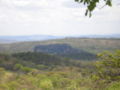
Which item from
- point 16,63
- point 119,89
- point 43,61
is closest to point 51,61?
point 43,61

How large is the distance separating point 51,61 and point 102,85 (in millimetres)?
170960

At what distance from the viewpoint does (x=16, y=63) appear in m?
148

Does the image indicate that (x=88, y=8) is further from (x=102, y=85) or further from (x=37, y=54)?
(x=37, y=54)

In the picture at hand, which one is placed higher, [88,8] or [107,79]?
[88,8]

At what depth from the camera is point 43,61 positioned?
575 feet

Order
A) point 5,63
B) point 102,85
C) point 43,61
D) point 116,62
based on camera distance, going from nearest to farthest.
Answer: point 116,62
point 102,85
point 5,63
point 43,61

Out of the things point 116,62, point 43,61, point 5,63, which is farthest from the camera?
point 43,61

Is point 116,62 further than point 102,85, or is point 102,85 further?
point 102,85

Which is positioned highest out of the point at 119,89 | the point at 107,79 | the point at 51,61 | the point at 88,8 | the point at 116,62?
the point at 88,8

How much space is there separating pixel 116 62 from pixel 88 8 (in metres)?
2.38

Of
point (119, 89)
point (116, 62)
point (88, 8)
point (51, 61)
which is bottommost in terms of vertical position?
point (51, 61)

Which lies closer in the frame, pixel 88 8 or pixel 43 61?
pixel 88 8

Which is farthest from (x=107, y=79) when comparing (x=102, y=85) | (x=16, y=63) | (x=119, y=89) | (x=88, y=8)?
(x=16, y=63)

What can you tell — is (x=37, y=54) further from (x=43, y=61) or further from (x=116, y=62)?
(x=116, y=62)
